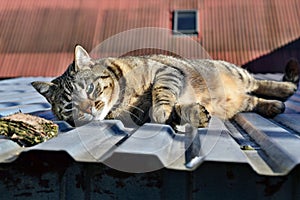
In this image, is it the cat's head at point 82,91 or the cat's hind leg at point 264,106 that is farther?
the cat's hind leg at point 264,106

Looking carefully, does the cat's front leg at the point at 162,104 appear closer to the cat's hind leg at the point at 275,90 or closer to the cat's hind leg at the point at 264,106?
the cat's hind leg at the point at 264,106

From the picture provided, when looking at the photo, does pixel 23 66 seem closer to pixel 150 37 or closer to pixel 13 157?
pixel 150 37

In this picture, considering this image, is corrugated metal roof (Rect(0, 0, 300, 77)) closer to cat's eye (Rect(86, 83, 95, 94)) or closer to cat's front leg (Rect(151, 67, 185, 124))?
cat's front leg (Rect(151, 67, 185, 124))

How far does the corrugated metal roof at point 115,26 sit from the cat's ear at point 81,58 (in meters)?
4.87

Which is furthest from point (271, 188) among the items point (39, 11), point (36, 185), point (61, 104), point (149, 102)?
point (39, 11)

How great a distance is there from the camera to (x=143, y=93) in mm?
2381

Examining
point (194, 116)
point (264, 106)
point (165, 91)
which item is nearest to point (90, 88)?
point (165, 91)

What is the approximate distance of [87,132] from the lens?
1.69 m

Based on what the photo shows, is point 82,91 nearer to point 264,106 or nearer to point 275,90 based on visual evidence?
point 264,106

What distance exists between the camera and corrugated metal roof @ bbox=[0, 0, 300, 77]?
284 inches

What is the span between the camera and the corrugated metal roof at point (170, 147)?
4.16 ft

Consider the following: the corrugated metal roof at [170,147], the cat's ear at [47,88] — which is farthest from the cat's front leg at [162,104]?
the cat's ear at [47,88]

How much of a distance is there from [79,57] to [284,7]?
6.11m

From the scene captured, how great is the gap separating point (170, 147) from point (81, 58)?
1109 millimetres
